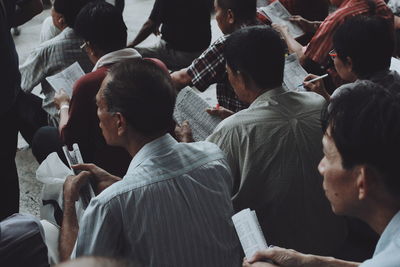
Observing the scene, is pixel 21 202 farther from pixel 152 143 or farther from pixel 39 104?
pixel 152 143

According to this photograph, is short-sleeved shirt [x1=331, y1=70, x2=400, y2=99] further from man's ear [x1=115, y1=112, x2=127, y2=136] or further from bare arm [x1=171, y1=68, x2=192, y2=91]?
man's ear [x1=115, y1=112, x2=127, y2=136]

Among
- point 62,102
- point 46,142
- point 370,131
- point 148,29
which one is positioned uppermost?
point 370,131

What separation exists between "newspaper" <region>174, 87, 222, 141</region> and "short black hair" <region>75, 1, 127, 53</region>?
1.34ft

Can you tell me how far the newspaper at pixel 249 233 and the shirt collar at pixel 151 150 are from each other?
0.98 feet

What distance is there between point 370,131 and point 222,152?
2.11ft

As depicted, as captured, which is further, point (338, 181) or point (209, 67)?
point (209, 67)

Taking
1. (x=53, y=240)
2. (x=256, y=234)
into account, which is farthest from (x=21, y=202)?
(x=256, y=234)

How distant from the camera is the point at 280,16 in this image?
3.59m

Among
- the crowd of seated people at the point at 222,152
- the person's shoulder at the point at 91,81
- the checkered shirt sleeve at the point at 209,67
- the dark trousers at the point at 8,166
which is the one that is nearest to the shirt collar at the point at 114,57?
the crowd of seated people at the point at 222,152

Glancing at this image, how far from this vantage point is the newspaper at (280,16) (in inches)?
138

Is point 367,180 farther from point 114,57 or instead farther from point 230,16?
point 230,16

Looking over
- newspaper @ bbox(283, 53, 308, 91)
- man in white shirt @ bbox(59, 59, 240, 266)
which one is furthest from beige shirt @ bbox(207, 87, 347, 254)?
newspaper @ bbox(283, 53, 308, 91)

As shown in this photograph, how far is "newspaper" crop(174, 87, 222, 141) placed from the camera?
2771 millimetres

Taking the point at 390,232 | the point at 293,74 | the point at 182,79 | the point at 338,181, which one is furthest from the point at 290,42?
the point at 390,232
